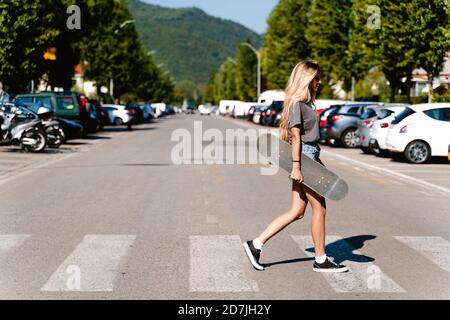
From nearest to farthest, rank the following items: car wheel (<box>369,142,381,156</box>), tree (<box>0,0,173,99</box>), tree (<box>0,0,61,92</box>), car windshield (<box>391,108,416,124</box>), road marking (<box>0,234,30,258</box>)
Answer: road marking (<box>0,234,30,258</box>), car windshield (<box>391,108,416,124</box>), car wheel (<box>369,142,381,156</box>), tree (<box>0,0,61,92</box>), tree (<box>0,0,173,99</box>)

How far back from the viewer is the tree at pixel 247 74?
416 ft

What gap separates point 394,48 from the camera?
39906 millimetres

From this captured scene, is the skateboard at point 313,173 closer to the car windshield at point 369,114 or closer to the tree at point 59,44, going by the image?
the car windshield at point 369,114

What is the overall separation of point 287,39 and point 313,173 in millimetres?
73800

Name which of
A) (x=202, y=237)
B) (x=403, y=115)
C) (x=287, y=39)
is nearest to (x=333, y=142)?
(x=403, y=115)

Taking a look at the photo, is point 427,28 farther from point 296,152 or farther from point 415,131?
point 296,152

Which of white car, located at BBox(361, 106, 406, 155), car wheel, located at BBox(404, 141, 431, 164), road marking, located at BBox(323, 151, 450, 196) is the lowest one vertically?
road marking, located at BBox(323, 151, 450, 196)

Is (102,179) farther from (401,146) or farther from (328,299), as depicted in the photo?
(328,299)

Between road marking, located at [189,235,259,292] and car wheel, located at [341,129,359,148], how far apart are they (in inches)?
815

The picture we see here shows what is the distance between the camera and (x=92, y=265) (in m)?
7.71

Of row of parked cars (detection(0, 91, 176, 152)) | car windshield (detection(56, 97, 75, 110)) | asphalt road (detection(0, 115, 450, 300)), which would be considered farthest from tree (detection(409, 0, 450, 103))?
asphalt road (detection(0, 115, 450, 300))

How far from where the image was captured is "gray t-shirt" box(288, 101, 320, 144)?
7230mm

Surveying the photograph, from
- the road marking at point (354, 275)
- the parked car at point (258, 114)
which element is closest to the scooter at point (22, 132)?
the road marking at point (354, 275)

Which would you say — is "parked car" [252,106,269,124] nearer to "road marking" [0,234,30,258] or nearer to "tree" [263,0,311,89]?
"tree" [263,0,311,89]
